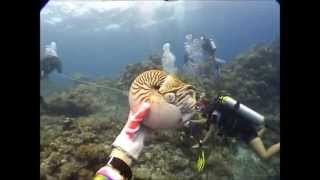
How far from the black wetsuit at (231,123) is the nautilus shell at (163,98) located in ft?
0.68

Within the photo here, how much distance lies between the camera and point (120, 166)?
372 centimetres

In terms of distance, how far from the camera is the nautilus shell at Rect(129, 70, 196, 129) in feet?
12.4

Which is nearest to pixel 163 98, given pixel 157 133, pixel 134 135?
pixel 157 133

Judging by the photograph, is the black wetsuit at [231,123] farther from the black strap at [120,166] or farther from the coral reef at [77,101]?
the coral reef at [77,101]

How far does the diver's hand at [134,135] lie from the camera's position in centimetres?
374

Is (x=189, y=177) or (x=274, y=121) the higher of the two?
(x=274, y=121)

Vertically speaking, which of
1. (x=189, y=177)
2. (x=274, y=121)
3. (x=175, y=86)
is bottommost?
(x=189, y=177)

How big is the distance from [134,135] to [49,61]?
102cm

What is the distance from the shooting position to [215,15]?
3.81 metres

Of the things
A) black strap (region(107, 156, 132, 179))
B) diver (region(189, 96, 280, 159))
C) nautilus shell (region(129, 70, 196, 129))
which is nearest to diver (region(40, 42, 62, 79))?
nautilus shell (region(129, 70, 196, 129))

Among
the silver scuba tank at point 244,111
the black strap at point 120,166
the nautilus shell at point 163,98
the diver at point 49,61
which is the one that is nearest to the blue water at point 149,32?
the diver at point 49,61
